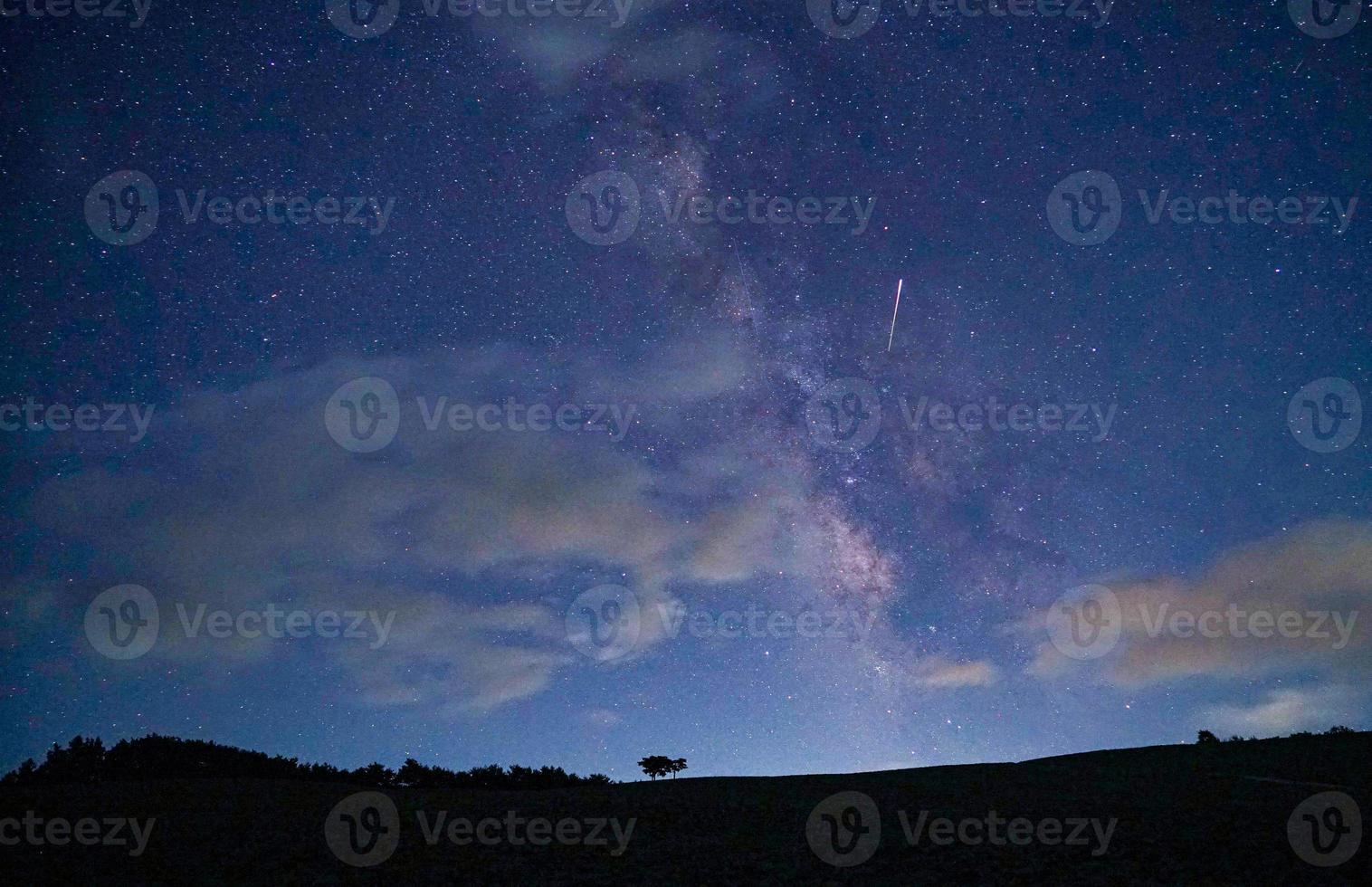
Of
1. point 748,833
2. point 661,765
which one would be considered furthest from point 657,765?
point 748,833

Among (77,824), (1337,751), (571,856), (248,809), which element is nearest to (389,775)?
(248,809)

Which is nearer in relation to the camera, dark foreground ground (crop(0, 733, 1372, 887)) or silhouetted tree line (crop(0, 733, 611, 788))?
dark foreground ground (crop(0, 733, 1372, 887))

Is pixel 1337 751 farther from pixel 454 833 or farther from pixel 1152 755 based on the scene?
pixel 454 833

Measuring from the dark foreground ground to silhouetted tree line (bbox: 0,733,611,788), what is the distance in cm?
987

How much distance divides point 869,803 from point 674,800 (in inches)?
246

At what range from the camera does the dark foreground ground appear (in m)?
15.2

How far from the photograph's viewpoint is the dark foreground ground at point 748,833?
15195 millimetres

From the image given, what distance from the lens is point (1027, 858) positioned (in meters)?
15.8

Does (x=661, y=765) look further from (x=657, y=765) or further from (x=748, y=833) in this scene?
(x=748, y=833)

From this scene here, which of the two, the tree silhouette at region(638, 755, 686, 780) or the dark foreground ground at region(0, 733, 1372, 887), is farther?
the tree silhouette at region(638, 755, 686, 780)

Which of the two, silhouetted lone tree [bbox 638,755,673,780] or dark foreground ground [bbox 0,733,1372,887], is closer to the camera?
dark foreground ground [bbox 0,733,1372,887]

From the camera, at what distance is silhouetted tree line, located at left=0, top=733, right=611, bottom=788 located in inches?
1332

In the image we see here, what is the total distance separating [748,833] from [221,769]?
31.0 m

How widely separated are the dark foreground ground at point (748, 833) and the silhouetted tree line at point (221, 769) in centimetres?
987
